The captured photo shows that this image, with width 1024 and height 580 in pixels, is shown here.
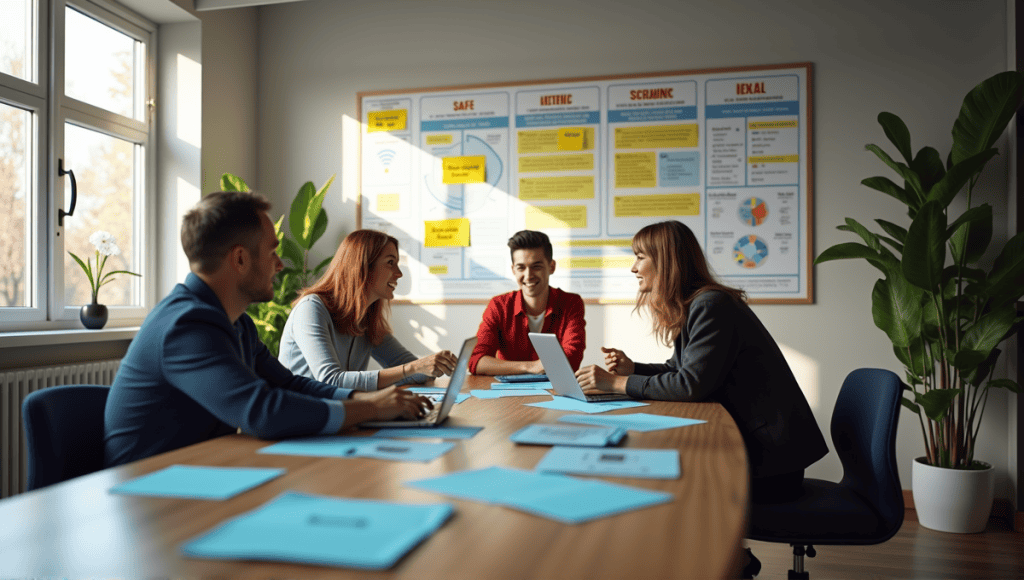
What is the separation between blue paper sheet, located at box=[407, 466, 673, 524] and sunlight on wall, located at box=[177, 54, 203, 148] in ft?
10.7

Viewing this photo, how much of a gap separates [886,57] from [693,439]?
295cm

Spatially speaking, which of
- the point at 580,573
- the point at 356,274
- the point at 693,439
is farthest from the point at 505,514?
the point at 356,274

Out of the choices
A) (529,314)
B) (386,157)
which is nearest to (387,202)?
(386,157)

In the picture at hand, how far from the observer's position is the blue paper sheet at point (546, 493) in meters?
0.90

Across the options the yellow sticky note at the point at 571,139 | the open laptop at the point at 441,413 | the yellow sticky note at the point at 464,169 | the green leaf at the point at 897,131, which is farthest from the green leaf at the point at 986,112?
the open laptop at the point at 441,413

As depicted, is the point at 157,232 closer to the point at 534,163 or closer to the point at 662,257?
the point at 534,163

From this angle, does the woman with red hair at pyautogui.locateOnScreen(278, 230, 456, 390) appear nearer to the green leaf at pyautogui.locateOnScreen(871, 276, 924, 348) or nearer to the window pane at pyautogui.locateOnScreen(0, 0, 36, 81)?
the window pane at pyautogui.locateOnScreen(0, 0, 36, 81)

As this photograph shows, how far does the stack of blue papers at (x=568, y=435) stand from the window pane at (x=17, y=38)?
9.09 ft

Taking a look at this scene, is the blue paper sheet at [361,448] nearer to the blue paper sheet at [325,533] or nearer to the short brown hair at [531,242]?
the blue paper sheet at [325,533]

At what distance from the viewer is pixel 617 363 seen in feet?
7.38

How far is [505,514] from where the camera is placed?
896 mm

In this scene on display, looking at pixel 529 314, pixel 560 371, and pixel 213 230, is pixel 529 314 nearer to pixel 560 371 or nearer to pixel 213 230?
pixel 560 371

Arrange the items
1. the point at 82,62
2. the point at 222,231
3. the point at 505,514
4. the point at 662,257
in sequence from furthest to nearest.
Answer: the point at 82,62 < the point at 662,257 < the point at 222,231 < the point at 505,514

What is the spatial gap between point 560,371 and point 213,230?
99cm
